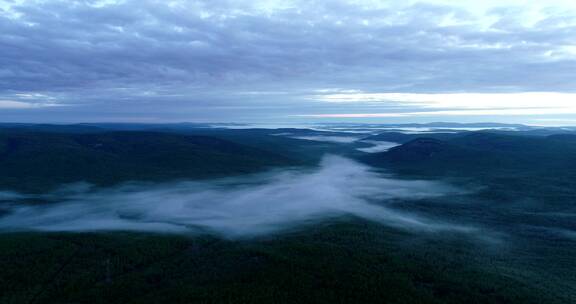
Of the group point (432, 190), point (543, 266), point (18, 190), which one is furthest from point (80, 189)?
point (543, 266)

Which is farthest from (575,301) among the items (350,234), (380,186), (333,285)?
(380,186)

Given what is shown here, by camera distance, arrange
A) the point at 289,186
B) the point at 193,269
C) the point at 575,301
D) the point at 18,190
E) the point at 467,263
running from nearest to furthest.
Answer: the point at 575,301 < the point at 193,269 < the point at 467,263 < the point at 18,190 < the point at 289,186

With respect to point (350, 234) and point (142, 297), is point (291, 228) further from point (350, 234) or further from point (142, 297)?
point (142, 297)

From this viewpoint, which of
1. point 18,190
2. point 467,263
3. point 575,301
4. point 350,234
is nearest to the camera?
point 575,301

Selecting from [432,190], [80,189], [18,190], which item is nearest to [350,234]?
[432,190]

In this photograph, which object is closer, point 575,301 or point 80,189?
point 575,301

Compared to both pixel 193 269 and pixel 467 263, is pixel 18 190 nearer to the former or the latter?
pixel 193 269

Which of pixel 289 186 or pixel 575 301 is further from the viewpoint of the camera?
pixel 289 186

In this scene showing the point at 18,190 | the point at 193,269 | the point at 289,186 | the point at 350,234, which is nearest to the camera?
the point at 193,269

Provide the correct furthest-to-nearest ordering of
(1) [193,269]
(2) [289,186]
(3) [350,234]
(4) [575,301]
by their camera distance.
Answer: (2) [289,186], (3) [350,234], (1) [193,269], (4) [575,301]
